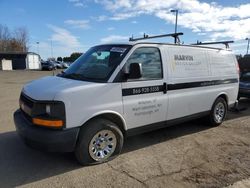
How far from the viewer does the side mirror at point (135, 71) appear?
4.43m

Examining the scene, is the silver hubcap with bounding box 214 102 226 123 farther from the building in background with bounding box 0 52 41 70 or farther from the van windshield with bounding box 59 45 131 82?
the building in background with bounding box 0 52 41 70

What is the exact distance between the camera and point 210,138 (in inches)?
233

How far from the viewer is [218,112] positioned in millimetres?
6887

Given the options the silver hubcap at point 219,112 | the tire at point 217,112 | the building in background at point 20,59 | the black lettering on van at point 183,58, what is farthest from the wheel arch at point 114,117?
the building in background at point 20,59

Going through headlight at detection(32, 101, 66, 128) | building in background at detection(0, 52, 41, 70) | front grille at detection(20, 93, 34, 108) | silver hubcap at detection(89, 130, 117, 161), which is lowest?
silver hubcap at detection(89, 130, 117, 161)

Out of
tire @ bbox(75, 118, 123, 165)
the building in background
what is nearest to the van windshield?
tire @ bbox(75, 118, 123, 165)

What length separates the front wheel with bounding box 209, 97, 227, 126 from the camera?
21.9ft

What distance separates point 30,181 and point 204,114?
4344 millimetres

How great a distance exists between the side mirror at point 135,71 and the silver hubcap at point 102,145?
3.47ft

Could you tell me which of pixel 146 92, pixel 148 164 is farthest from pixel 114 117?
pixel 148 164

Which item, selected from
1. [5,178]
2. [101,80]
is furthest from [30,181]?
[101,80]

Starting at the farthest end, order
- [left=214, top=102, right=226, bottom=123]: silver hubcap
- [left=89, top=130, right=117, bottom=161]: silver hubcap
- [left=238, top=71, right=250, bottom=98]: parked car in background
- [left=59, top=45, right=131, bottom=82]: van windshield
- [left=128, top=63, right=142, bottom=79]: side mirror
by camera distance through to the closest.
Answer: [left=238, top=71, right=250, bottom=98]: parked car in background
[left=214, top=102, right=226, bottom=123]: silver hubcap
[left=59, top=45, right=131, bottom=82]: van windshield
[left=128, top=63, right=142, bottom=79]: side mirror
[left=89, top=130, right=117, bottom=161]: silver hubcap

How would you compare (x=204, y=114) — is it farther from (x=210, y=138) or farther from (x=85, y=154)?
(x=85, y=154)

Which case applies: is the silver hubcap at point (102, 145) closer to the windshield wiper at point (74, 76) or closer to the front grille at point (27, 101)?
the windshield wiper at point (74, 76)
